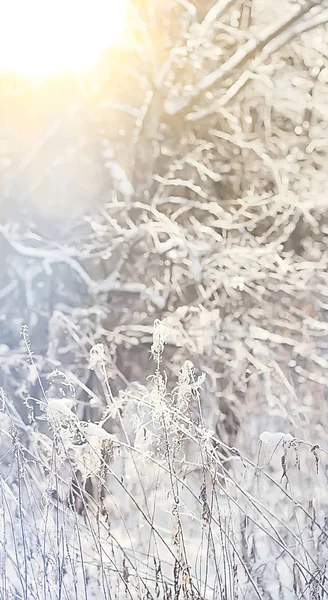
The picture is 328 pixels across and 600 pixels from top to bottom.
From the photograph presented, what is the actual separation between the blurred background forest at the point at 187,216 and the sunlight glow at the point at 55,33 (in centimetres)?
4

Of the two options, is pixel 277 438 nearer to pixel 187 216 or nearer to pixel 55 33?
pixel 187 216

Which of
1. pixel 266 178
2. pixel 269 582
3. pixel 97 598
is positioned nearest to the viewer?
pixel 97 598

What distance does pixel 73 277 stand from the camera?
6.27 ft

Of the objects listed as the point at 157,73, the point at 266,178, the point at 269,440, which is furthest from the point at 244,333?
the point at 157,73

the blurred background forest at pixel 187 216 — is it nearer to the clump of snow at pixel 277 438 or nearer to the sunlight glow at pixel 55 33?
the sunlight glow at pixel 55 33

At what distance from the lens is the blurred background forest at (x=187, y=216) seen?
1852 mm

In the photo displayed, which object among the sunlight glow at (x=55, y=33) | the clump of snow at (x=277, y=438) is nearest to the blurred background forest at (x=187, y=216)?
the sunlight glow at (x=55, y=33)

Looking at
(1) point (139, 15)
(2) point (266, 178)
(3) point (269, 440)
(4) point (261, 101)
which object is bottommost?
(3) point (269, 440)

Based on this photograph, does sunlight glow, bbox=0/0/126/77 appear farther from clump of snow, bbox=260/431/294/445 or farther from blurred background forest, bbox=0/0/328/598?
clump of snow, bbox=260/431/294/445

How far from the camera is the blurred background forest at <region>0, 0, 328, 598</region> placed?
1.85 metres

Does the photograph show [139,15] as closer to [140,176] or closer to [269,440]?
[140,176]

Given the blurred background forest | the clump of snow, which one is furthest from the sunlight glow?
the clump of snow

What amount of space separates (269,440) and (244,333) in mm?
667

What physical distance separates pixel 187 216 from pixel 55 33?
67 cm
